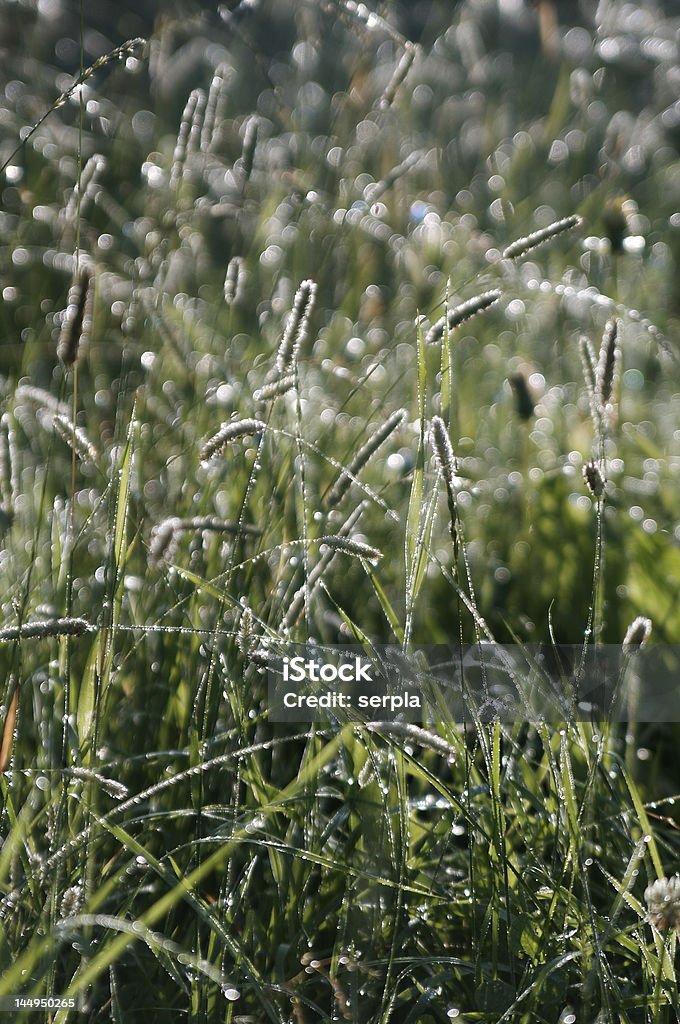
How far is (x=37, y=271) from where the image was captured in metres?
2.01

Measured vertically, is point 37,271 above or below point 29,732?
above

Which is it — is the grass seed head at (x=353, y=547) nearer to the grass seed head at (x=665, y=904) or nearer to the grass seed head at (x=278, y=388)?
the grass seed head at (x=278, y=388)

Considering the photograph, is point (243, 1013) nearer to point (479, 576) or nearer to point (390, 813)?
point (390, 813)

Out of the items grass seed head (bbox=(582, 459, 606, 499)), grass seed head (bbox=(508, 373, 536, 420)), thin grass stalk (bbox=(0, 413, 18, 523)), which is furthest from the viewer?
grass seed head (bbox=(508, 373, 536, 420))

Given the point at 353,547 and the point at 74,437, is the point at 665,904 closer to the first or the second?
the point at 353,547

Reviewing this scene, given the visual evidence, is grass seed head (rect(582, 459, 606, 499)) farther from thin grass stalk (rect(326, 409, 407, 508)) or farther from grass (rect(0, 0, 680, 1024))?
thin grass stalk (rect(326, 409, 407, 508))

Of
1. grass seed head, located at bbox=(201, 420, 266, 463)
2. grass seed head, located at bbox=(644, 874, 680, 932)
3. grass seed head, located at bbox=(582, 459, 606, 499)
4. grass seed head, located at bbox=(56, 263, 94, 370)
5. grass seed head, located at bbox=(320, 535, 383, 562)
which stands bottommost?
grass seed head, located at bbox=(644, 874, 680, 932)

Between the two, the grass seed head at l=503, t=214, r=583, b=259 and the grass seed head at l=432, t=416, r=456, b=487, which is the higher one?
the grass seed head at l=503, t=214, r=583, b=259

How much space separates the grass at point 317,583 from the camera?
744 millimetres

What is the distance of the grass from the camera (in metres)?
0.74

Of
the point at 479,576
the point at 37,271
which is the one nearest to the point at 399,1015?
the point at 479,576

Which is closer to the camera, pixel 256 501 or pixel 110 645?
pixel 110 645

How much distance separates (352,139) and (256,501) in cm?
151

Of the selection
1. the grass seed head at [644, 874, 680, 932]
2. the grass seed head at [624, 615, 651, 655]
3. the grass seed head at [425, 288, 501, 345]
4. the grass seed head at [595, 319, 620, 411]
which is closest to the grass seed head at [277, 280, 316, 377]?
the grass seed head at [425, 288, 501, 345]
